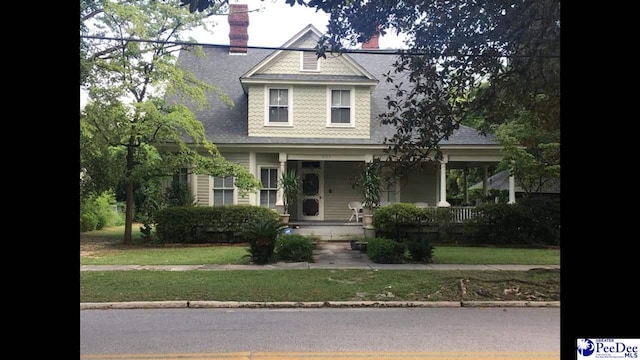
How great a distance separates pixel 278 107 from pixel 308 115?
3.96 ft

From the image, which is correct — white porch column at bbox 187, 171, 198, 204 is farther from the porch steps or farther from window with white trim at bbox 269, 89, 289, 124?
the porch steps

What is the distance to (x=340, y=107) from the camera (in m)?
17.5

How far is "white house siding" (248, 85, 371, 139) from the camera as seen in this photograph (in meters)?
17.2

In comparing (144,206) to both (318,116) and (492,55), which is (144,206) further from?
(492,55)

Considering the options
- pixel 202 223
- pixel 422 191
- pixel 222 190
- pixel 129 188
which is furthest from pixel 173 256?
pixel 422 191

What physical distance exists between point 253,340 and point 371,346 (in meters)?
1.39

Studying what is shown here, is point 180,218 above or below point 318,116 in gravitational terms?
below

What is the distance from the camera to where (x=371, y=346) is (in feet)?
16.6

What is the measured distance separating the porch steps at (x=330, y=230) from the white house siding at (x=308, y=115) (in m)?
3.43

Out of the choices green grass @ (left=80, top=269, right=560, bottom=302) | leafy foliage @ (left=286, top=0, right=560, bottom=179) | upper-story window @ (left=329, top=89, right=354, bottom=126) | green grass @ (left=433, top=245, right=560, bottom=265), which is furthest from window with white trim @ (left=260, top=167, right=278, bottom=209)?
leafy foliage @ (left=286, top=0, right=560, bottom=179)

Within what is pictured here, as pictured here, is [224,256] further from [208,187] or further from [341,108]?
[341,108]

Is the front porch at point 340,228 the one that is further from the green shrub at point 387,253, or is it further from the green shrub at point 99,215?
the green shrub at point 99,215

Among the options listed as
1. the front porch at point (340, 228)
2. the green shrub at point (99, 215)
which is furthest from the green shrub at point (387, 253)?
the green shrub at point (99, 215)
